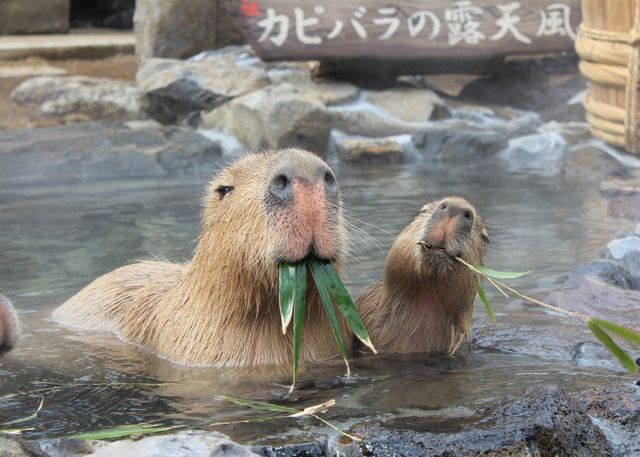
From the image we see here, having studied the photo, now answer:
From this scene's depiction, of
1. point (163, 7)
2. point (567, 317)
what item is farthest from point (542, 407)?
point (163, 7)

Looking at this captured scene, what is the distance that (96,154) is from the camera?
8.80m

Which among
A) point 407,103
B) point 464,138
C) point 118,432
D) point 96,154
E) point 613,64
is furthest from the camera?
point 407,103

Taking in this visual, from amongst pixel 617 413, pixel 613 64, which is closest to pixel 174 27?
pixel 613 64

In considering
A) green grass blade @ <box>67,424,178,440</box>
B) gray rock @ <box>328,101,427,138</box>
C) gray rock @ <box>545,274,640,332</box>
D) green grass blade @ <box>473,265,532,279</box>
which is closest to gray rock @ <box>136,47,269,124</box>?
gray rock @ <box>328,101,427,138</box>

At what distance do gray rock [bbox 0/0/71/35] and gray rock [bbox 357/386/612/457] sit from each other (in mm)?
16014

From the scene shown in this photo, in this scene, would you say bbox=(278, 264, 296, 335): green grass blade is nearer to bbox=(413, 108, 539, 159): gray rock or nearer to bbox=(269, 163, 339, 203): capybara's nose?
bbox=(269, 163, 339, 203): capybara's nose

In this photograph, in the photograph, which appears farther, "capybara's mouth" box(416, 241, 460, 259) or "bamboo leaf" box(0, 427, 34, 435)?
"capybara's mouth" box(416, 241, 460, 259)

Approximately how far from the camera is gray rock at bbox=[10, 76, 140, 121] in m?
11.4

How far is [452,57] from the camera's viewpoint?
1095 centimetres

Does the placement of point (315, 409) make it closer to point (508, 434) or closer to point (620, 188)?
point (508, 434)

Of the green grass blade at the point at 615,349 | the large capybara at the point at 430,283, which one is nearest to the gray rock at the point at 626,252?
the large capybara at the point at 430,283

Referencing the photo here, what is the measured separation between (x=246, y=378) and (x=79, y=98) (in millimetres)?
9376

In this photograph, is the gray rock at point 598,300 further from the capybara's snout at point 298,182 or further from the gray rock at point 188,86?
the gray rock at point 188,86

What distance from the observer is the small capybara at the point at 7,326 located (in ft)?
8.70
